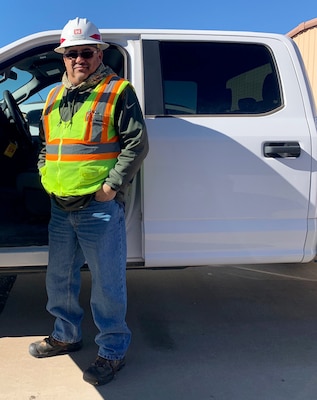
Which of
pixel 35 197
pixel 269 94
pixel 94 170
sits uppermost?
pixel 269 94

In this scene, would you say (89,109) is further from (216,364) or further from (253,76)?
(216,364)

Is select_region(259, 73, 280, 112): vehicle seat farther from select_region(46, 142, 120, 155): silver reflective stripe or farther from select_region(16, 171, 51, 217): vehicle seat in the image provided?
select_region(16, 171, 51, 217): vehicle seat

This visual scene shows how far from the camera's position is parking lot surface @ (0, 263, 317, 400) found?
7.88ft

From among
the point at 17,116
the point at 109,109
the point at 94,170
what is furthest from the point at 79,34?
the point at 17,116

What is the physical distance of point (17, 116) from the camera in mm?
3543

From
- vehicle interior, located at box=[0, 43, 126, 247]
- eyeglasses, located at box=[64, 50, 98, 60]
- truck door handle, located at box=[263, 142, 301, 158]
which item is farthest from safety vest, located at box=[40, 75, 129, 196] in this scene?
truck door handle, located at box=[263, 142, 301, 158]

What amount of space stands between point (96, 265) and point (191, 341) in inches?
38.9

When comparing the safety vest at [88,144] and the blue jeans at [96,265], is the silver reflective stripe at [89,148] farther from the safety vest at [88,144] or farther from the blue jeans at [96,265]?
the blue jeans at [96,265]

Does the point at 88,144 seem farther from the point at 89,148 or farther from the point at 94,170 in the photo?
the point at 94,170

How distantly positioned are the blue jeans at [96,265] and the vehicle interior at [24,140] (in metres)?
0.29

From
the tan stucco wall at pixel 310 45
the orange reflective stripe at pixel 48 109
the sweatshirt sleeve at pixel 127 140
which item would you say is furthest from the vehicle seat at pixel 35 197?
the tan stucco wall at pixel 310 45

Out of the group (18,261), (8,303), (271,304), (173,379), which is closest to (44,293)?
(8,303)

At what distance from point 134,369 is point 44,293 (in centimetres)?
136

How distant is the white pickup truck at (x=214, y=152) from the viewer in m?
2.63
